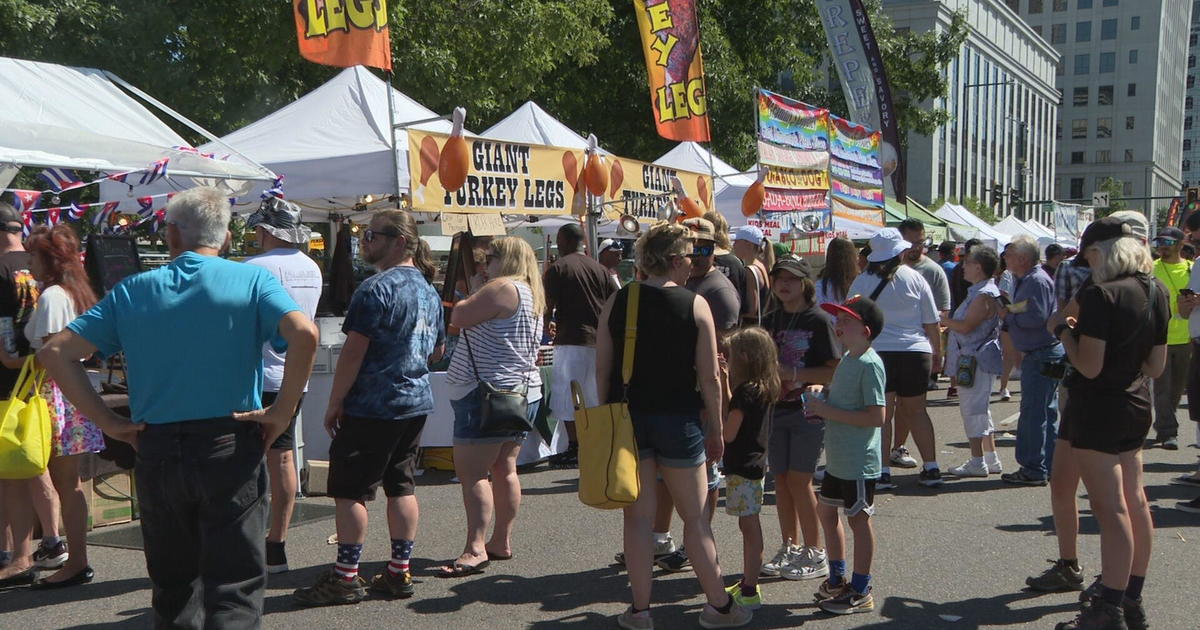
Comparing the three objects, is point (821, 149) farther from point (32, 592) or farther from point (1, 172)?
point (32, 592)

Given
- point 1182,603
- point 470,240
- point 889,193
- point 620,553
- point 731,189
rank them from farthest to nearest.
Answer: point 889,193 → point 731,189 → point 470,240 → point 620,553 → point 1182,603

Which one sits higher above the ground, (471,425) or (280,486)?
(471,425)

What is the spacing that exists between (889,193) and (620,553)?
48.9 ft

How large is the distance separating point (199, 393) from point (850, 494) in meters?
2.82

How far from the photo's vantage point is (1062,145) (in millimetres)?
121750

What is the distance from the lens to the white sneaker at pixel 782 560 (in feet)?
18.7

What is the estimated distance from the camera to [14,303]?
5461 millimetres

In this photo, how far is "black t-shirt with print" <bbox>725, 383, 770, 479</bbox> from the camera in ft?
16.9

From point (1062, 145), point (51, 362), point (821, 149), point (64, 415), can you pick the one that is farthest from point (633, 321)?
point (1062, 145)

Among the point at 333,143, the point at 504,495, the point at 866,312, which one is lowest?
the point at 504,495

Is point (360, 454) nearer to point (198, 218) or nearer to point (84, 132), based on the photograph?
point (198, 218)

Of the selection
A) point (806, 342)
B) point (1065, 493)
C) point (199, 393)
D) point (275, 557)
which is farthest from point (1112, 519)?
point (275, 557)

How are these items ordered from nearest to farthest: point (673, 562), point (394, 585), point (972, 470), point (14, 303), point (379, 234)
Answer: point (379, 234)
point (394, 585)
point (14, 303)
point (673, 562)
point (972, 470)

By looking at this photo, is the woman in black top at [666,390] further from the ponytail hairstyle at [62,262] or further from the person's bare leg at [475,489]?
the ponytail hairstyle at [62,262]
